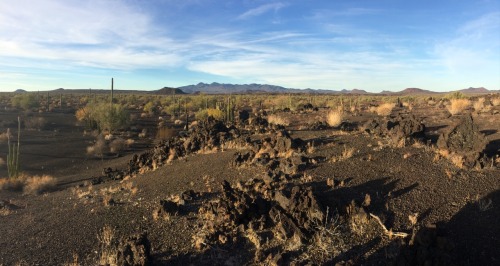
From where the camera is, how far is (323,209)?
27.3ft

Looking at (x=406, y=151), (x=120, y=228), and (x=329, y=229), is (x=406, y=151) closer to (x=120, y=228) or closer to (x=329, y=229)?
(x=329, y=229)

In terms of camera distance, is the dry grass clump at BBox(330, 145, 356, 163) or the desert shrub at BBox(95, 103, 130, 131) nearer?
the dry grass clump at BBox(330, 145, 356, 163)

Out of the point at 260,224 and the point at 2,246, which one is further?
the point at 2,246

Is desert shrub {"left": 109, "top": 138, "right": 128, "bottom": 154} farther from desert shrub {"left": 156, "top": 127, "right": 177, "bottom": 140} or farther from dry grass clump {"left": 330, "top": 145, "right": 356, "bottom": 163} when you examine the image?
dry grass clump {"left": 330, "top": 145, "right": 356, "bottom": 163}

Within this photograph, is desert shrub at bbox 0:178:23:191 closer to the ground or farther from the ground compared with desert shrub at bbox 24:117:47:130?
closer to the ground

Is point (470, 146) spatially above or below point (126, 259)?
above

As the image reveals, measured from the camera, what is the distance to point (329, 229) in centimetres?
793

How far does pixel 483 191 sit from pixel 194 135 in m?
12.6

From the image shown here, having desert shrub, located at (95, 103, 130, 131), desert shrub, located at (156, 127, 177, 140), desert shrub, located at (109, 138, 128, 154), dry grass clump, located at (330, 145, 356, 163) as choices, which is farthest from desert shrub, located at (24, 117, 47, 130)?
dry grass clump, located at (330, 145, 356, 163)

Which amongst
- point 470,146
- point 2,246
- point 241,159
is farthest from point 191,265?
point 470,146

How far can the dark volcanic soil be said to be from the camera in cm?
733

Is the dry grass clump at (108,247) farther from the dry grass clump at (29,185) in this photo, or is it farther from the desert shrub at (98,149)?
the desert shrub at (98,149)

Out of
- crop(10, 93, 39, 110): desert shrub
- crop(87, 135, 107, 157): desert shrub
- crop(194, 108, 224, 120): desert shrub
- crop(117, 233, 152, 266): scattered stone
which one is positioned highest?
crop(10, 93, 39, 110): desert shrub

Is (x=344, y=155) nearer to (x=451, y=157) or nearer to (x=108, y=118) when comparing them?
(x=451, y=157)
